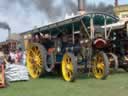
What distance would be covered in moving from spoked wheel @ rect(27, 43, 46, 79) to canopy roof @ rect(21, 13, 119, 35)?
72cm

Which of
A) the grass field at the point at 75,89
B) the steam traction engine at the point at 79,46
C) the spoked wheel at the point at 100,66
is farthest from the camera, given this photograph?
the steam traction engine at the point at 79,46

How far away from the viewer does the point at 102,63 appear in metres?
14.1

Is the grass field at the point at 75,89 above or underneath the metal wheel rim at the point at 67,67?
underneath

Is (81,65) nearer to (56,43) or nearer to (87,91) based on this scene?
(56,43)

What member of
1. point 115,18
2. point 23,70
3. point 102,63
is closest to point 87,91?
point 102,63

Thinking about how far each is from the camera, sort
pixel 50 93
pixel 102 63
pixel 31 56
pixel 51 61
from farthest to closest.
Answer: pixel 31 56 → pixel 51 61 → pixel 102 63 → pixel 50 93

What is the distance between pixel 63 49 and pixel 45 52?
2.39 feet

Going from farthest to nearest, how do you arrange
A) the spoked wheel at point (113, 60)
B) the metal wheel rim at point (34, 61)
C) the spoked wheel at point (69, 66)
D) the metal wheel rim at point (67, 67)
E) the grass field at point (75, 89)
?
the metal wheel rim at point (34, 61)
the spoked wheel at point (113, 60)
the metal wheel rim at point (67, 67)
the spoked wheel at point (69, 66)
the grass field at point (75, 89)

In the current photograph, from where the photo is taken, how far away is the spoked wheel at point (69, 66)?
1358cm

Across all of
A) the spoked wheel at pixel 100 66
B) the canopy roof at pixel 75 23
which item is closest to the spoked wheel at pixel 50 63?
the canopy roof at pixel 75 23

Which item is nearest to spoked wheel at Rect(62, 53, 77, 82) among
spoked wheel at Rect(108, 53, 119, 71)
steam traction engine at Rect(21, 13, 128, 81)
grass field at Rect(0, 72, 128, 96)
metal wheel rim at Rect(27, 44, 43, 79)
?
steam traction engine at Rect(21, 13, 128, 81)

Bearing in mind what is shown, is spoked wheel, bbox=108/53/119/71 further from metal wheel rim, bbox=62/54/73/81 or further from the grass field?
metal wheel rim, bbox=62/54/73/81

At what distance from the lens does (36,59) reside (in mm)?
16156

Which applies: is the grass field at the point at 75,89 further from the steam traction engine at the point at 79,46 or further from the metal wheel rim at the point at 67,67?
the steam traction engine at the point at 79,46
